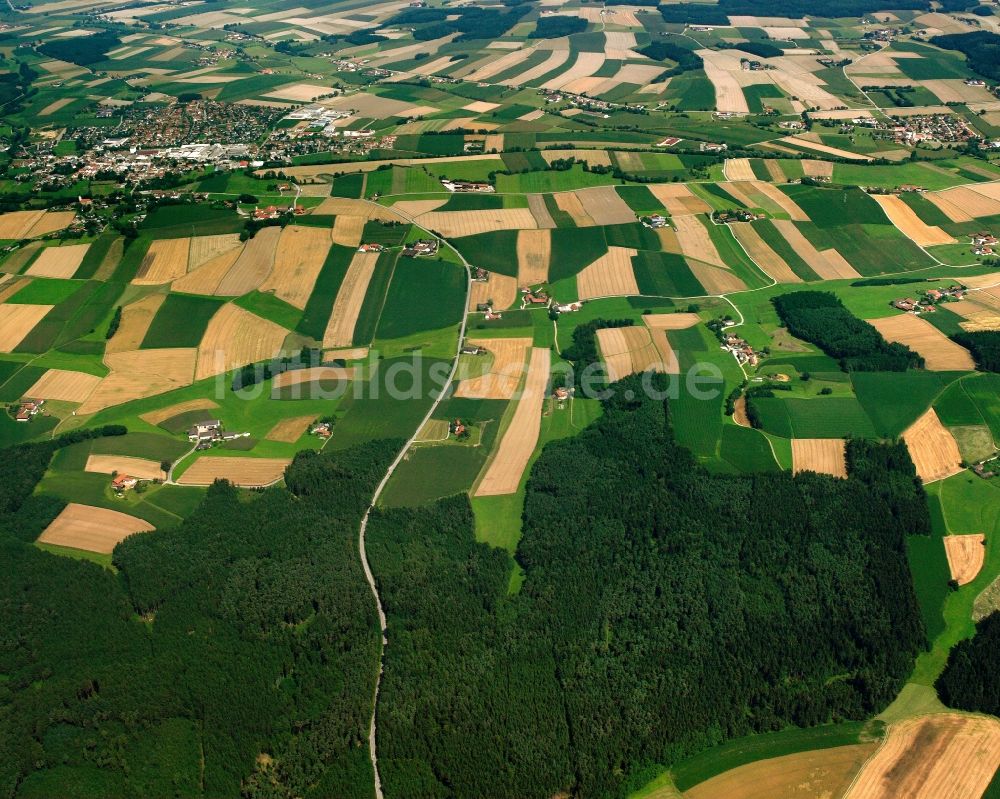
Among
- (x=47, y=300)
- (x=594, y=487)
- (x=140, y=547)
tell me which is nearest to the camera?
(x=140, y=547)

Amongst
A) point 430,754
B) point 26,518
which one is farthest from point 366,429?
point 430,754

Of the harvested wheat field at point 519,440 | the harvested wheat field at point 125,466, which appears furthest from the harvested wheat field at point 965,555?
the harvested wheat field at point 125,466

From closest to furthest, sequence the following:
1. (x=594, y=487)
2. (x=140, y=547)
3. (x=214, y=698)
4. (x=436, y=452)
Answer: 1. (x=214, y=698)
2. (x=140, y=547)
3. (x=594, y=487)
4. (x=436, y=452)

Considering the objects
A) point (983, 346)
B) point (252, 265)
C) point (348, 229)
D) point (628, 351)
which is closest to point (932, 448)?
point (983, 346)

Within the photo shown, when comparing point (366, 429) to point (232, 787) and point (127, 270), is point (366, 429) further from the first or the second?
point (127, 270)

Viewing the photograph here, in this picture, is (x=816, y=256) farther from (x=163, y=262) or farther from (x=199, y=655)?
(x=199, y=655)
